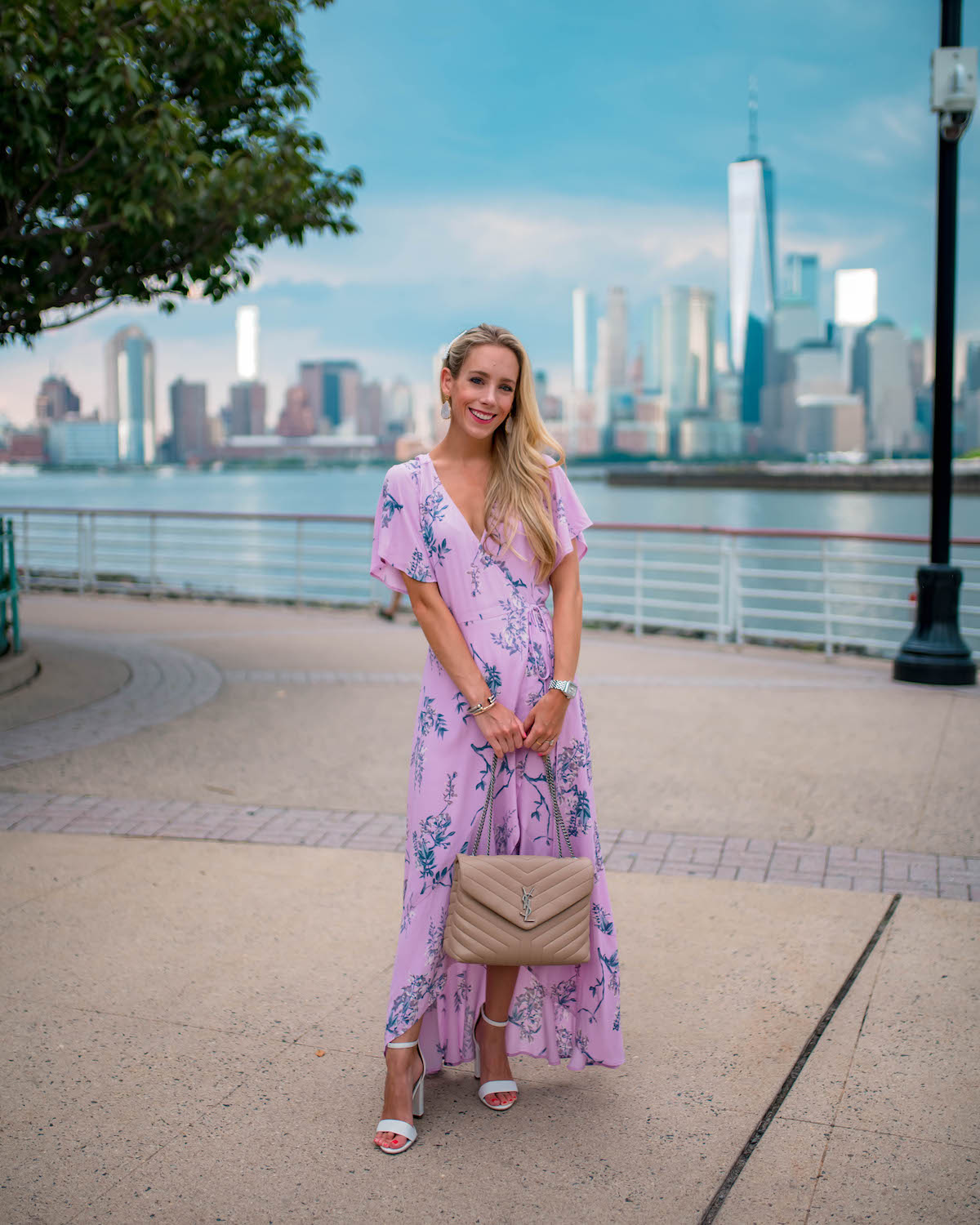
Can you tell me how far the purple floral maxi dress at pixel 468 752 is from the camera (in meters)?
2.57

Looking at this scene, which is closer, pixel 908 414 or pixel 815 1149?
pixel 815 1149

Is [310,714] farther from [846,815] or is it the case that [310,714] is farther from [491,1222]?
[491,1222]

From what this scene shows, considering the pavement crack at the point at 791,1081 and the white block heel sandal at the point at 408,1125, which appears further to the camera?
the white block heel sandal at the point at 408,1125

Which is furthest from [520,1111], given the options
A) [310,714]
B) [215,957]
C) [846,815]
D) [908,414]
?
[908,414]

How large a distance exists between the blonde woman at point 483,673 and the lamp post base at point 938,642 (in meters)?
6.04

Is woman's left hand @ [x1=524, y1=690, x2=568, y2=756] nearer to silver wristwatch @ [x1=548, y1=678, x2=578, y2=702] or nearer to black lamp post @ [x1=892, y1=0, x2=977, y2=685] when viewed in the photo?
silver wristwatch @ [x1=548, y1=678, x2=578, y2=702]

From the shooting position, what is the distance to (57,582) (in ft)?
49.4

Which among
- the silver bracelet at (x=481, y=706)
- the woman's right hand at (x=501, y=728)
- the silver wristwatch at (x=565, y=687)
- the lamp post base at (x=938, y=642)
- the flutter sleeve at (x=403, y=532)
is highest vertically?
the flutter sleeve at (x=403, y=532)

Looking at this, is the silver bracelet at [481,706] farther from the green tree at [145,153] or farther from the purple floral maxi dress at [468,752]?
the green tree at [145,153]

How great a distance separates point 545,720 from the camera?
2549mm

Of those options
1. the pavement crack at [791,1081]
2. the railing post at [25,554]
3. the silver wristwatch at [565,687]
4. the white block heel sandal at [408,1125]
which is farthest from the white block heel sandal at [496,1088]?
the railing post at [25,554]

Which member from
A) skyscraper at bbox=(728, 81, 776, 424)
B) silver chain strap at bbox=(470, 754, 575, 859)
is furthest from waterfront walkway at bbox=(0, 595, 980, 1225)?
skyscraper at bbox=(728, 81, 776, 424)

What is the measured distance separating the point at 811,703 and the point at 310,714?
10.5 feet

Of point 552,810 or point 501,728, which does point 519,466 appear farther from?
point 552,810
